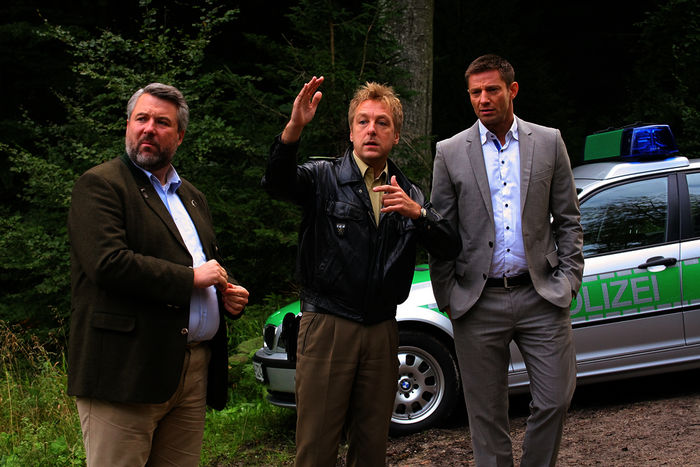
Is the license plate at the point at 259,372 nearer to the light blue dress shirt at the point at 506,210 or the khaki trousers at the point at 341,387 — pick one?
the khaki trousers at the point at 341,387

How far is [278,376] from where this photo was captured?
16.5 feet

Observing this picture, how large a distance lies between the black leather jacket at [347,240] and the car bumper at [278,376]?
1744 millimetres

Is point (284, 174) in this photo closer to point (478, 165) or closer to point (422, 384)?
point (478, 165)

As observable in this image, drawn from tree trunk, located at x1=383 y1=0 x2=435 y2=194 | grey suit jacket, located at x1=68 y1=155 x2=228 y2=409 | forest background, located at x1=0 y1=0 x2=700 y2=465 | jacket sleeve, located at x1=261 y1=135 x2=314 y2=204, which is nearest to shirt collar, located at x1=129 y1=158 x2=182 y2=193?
grey suit jacket, located at x1=68 y1=155 x2=228 y2=409

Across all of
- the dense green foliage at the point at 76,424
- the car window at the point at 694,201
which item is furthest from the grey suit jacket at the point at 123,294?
the car window at the point at 694,201

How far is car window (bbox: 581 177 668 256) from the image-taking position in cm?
529

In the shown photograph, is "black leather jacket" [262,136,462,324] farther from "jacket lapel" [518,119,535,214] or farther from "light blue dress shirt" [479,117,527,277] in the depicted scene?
"jacket lapel" [518,119,535,214]

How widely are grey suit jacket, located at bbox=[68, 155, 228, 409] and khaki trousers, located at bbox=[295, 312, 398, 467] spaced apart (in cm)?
66

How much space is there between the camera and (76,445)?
4.88m

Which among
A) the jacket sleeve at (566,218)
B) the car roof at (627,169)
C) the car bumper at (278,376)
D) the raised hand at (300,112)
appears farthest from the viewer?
the car roof at (627,169)

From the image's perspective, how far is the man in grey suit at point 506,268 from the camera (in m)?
3.56

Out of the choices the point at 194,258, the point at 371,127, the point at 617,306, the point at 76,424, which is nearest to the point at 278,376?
the point at 76,424

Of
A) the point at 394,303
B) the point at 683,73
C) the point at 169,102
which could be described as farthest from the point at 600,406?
the point at 683,73

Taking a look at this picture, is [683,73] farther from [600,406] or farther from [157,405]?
[157,405]
